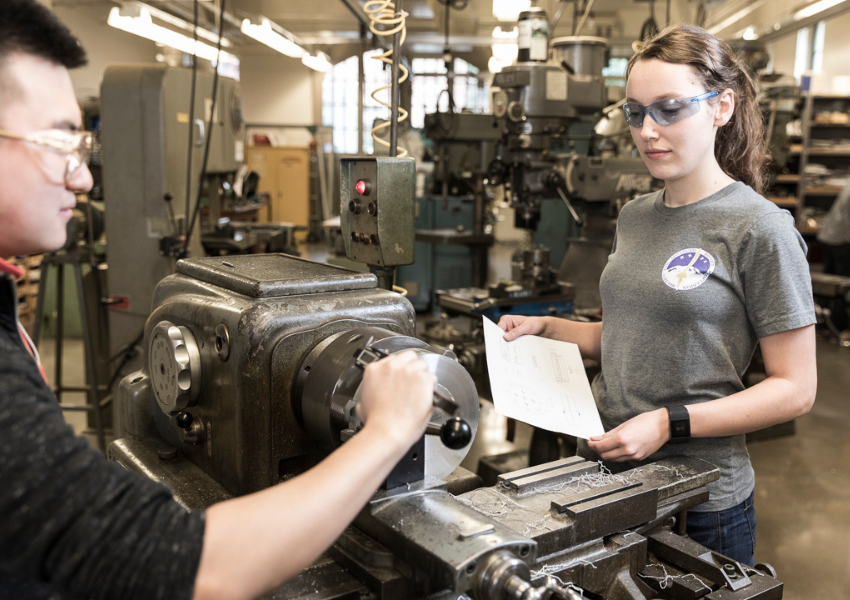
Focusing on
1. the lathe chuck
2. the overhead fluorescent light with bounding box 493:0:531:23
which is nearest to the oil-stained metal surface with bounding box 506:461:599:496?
the lathe chuck

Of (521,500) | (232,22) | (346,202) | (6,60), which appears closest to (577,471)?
(521,500)

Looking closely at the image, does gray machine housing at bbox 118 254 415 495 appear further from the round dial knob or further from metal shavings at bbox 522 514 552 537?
metal shavings at bbox 522 514 552 537

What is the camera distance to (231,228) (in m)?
3.48

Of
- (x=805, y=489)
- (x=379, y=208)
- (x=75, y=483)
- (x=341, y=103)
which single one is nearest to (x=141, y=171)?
(x=379, y=208)

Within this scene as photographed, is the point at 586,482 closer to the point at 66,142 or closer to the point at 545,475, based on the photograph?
the point at 545,475

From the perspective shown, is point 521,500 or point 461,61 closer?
point 521,500

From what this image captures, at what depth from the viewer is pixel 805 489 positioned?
291 cm

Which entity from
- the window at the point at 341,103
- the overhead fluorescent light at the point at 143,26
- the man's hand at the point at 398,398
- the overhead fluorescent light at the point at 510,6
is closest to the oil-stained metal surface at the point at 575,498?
the man's hand at the point at 398,398

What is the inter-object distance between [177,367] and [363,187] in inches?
20.3

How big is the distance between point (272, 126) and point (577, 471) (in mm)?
10735

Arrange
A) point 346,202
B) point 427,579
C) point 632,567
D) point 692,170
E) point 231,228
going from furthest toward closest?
point 231,228, point 346,202, point 692,170, point 632,567, point 427,579

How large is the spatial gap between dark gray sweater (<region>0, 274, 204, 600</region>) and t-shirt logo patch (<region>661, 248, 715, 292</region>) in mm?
787

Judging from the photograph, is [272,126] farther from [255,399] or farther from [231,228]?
[255,399]

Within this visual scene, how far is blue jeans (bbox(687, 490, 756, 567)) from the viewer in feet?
3.46
